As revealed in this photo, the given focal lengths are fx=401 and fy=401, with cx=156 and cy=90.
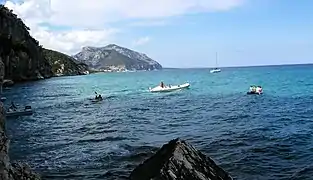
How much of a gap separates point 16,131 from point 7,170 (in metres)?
27.8

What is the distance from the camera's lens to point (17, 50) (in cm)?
14138

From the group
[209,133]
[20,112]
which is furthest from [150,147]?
[20,112]

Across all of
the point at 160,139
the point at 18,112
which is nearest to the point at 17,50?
the point at 18,112

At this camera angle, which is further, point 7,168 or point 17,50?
point 17,50

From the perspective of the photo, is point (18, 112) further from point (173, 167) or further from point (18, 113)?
point (173, 167)

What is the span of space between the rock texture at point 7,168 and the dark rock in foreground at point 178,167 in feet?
11.5

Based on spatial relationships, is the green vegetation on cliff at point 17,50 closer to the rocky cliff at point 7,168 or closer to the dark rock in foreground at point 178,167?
the rocky cliff at point 7,168

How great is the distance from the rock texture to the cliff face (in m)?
116

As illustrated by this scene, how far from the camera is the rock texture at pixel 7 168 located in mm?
11418

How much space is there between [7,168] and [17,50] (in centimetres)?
13818

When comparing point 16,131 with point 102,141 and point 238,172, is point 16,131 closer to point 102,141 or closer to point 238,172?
point 102,141

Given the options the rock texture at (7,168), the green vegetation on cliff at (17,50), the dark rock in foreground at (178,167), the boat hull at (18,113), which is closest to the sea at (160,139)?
the boat hull at (18,113)

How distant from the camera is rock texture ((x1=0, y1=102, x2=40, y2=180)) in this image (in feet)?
37.5

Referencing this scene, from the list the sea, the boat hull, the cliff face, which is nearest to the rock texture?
the sea
